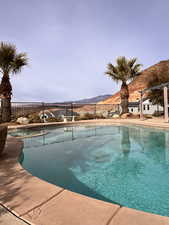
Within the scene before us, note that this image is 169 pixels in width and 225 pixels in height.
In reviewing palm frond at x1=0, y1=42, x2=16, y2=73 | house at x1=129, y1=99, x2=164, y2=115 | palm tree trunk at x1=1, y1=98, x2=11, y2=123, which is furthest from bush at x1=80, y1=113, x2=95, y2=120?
house at x1=129, y1=99, x2=164, y2=115

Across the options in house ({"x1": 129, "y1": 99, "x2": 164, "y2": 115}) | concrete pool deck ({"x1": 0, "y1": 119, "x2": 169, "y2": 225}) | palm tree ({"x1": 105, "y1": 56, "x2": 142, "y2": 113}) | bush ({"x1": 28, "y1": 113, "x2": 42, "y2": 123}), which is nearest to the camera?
concrete pool deck ({"x1": 0, "y1": 119, "x2": 169, "y2": 225})

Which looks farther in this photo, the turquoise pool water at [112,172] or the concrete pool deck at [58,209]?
the turquoise pool water at [112,172]

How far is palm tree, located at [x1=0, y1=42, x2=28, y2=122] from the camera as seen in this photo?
1113 centimetres

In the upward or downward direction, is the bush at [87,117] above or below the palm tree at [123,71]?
below

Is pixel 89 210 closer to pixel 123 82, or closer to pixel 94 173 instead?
pixel 94 173

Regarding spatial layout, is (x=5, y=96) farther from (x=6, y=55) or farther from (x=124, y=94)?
(x=124, y=94)

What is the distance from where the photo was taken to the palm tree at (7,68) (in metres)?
11.1

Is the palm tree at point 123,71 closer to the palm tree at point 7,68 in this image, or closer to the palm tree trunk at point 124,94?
the palm tree trunk at point 124,94

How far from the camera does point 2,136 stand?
11.3 ft

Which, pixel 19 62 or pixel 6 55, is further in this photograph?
pixel 19 62

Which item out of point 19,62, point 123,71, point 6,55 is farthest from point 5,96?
point 123,71

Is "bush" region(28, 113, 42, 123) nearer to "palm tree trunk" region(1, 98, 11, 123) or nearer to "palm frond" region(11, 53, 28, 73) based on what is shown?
"palm tree trunk" region(1, 98, 11, 123)

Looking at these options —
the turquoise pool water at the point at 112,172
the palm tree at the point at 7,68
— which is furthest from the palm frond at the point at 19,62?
the turquoise pool water at the point at 112,172

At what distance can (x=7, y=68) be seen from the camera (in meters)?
11.6
